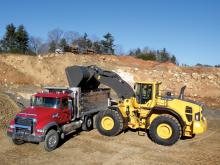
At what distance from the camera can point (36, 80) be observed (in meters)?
34.4

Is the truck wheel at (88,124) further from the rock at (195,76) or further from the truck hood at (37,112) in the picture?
the rock at (195,76)

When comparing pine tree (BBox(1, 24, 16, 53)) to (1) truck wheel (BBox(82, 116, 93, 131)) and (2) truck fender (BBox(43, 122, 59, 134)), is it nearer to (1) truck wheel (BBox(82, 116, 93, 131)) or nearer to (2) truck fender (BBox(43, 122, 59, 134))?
(1) truck wheel (BBox(82, 116, 93, 131))

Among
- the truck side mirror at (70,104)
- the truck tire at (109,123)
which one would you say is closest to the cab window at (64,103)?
the truck side mirror at (70,104)

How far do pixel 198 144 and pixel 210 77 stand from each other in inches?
916

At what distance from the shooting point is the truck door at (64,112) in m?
12.5

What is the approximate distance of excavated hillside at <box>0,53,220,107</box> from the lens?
33125 mm

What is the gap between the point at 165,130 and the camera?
12742 millimetres

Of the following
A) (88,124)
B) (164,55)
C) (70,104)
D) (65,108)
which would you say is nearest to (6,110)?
(88,124)

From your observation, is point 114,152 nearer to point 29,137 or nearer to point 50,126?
point 50,126

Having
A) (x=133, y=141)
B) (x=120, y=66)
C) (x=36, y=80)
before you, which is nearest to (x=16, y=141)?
(x=133, y=141)

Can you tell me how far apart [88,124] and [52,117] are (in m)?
3.36

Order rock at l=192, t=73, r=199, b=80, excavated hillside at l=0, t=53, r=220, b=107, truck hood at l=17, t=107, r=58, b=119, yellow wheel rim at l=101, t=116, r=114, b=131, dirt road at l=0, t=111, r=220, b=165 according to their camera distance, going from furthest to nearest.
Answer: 1. rock at l=192, t=73, r=199, b=80
2. excavated hillside at l=0, t=53, r=220, b=107
3. yellow wheel rim at l=101, t=116, r=114, b=131
4. truck hood at l=17, t=107, r=58, b=119
5. dirt road at l=0, t=111, r=220, b=165

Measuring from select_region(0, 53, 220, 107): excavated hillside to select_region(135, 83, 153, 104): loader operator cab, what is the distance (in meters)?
18.8

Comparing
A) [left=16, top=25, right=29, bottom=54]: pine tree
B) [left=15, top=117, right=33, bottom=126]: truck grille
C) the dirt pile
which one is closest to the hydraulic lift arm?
[left=15, top=117, right=33, bottom=126]: truck grille
